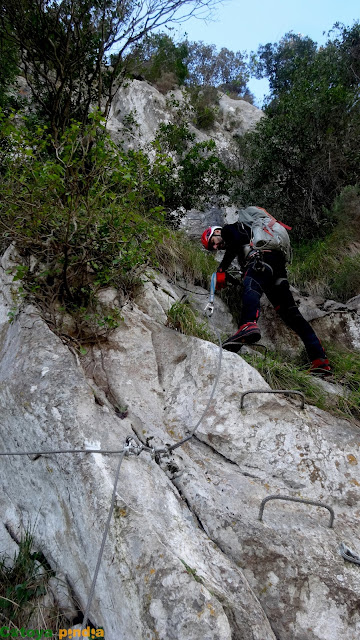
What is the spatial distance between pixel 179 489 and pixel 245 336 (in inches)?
76.3

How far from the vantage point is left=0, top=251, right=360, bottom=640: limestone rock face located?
2.16 meters

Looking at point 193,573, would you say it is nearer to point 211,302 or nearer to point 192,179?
point 211,302

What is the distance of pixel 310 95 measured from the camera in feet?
27.6

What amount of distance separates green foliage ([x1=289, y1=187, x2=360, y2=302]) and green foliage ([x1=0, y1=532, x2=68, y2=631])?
5.41 metres

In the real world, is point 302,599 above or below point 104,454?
below

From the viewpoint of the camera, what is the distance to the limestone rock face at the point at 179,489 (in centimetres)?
216

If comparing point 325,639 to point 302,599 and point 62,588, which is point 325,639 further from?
point 62,588

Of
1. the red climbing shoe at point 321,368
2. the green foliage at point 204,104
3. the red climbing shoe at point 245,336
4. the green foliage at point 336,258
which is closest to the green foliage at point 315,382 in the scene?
the red climbing shoe at point 321,368

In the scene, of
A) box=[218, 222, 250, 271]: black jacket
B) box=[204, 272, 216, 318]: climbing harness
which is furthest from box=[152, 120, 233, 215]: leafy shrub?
box=[204, 272, 216, 318]: climbing harness

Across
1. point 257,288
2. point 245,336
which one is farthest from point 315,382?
point 257,288

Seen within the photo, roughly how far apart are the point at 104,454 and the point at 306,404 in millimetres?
2059

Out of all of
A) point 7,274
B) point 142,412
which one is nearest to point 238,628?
point 142,412

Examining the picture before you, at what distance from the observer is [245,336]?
4.33 meters

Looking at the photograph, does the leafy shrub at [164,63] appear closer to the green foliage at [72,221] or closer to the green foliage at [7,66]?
the green foliage at [7,66]
